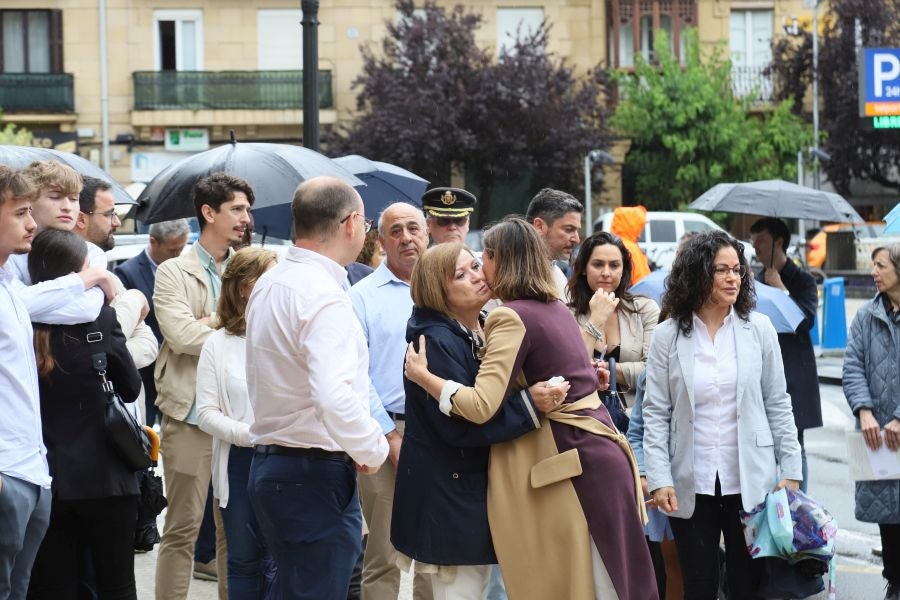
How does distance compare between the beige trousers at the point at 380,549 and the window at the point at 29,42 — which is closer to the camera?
the beige trousers at the point at 380,549

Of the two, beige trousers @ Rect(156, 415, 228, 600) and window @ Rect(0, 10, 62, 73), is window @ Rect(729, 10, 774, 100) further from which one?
beige trousers @ Rect(156, 415, 228, 600)

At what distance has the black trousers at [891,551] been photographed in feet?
22.5

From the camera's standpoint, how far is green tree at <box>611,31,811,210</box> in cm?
3475

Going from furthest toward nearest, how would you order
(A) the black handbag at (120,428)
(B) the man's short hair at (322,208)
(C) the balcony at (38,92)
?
(C) the balcony at (38,92) → (A) the black handbag at (120,428) → (B) the man's short hair at (322,208)

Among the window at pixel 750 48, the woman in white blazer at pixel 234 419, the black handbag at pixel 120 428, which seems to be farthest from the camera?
the window at pixel 750 48

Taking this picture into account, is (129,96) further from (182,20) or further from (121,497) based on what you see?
(121,497)

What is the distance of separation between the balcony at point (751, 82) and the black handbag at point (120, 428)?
34.7m

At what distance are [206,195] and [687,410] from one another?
252 centimetres

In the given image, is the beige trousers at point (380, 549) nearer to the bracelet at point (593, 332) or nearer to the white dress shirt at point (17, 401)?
the bracelet at point (593, 332)

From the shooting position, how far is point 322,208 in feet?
15.3

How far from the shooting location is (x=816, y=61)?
123 feet

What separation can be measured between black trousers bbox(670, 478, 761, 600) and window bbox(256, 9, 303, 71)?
30.5 metres

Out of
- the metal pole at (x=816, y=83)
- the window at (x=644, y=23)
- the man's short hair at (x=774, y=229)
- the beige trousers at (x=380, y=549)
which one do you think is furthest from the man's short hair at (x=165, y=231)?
the metal pole at (x=816, y=83)

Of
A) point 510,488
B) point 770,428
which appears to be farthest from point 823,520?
point 510,488
